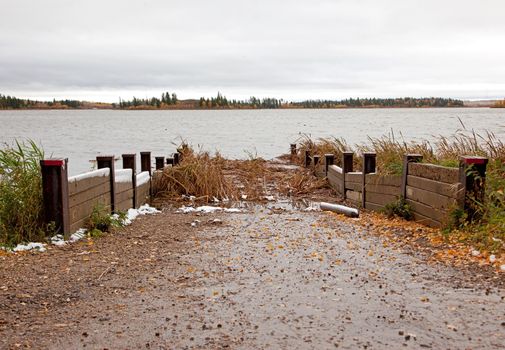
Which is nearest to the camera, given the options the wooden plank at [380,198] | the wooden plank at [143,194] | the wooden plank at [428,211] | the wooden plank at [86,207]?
the wooden plank at [86,207]

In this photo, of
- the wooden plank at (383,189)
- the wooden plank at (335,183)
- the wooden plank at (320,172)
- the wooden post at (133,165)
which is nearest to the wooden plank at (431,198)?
the wooden plank at (383,189)

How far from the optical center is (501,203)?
6.56 m

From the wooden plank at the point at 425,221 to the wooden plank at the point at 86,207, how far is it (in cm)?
486

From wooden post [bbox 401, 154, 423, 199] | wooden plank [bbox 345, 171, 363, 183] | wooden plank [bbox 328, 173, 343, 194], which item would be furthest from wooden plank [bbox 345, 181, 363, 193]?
wooden post [bbox 401, 154, 423, 199]

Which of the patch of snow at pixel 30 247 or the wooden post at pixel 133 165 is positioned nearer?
the patch of snow at pixel 30 247

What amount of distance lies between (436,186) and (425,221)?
24.2 inches

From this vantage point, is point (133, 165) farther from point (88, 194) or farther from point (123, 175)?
point (88, 194)

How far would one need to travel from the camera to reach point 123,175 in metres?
9.56

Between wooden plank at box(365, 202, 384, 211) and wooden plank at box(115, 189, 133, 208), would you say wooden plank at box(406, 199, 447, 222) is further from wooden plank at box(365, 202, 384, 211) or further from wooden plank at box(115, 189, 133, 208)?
wooden plank at box(115, 189, 133, 208)

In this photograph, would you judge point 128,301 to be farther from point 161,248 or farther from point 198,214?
point 198,214

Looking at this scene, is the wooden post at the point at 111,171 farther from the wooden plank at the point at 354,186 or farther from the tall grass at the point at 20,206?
the wooden plank at the point at 354,186

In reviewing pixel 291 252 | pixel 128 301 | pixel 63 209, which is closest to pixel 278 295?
pixel 128 301

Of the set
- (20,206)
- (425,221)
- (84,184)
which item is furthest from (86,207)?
(425,221)

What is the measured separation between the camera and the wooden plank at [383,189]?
9.24m
